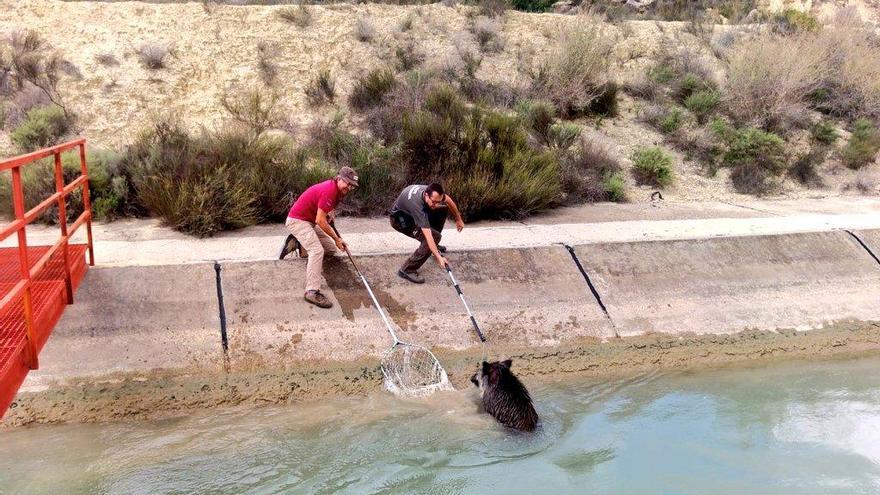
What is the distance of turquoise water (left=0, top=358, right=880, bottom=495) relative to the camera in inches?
235

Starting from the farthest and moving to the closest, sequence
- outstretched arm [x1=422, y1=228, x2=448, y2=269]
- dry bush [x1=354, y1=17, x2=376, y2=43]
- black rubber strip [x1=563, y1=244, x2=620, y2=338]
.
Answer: dry bush [x1=354, y1=17, x2=376, y2=43], black rubber strip [x1=563, y1=244, x2=620, y2=338], outstretched arm [x1=422, y1=228, x2=448, y2=269]

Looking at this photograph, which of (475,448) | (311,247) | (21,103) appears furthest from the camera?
(21,103)

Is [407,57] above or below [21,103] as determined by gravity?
above

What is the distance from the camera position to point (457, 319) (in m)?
8.59

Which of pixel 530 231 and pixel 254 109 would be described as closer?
pixel 530 231

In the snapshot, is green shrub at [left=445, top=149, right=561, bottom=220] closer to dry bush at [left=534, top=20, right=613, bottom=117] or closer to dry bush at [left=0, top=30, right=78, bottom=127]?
dry bush at [left=534, top=20, right=613, bottom=117]

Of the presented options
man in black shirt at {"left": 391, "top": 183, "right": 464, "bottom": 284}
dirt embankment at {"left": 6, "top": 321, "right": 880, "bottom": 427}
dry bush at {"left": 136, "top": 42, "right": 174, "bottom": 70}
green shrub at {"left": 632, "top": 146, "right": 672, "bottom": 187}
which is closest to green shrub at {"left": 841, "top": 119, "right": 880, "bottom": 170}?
green shrub at {"left": 632, "top": 146, "right": 672, "bottom": 187}

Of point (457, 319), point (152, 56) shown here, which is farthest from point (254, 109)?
point (457, 319)

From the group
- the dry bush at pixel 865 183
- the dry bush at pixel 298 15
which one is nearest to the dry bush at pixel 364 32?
the dry bush at pixel 298 15

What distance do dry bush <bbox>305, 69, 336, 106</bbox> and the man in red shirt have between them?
29.9 ft

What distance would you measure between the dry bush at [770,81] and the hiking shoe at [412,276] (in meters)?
12.2

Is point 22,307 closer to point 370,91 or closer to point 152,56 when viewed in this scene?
point 370,91

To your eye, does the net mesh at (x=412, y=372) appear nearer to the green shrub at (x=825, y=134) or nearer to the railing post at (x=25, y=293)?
the railing post at (x=25, y=293)

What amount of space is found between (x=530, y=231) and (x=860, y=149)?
10.2 m
